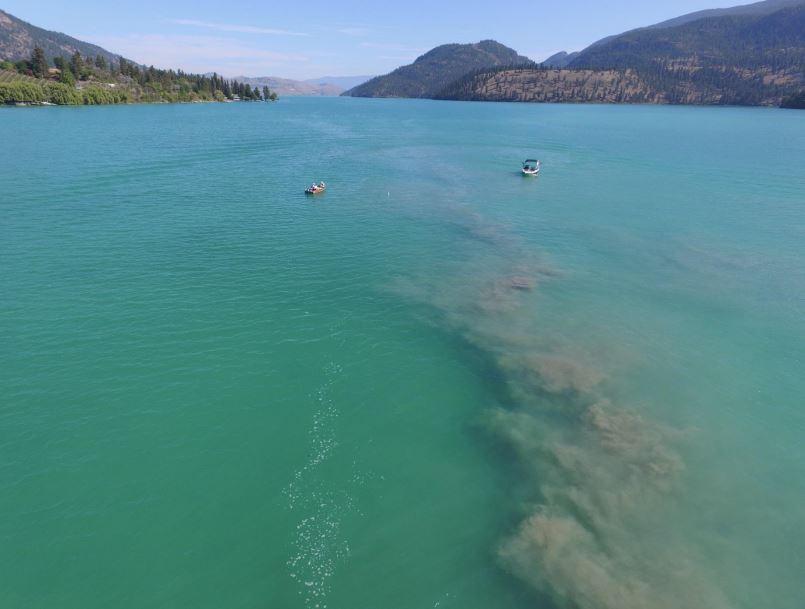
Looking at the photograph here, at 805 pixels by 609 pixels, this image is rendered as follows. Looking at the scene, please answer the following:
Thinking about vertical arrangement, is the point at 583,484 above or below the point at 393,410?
above

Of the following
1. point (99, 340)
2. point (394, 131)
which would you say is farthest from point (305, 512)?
point (394, 131)

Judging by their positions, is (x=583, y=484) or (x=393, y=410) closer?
(x=583, y=484)

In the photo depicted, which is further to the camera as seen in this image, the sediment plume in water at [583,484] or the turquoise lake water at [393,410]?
the turquoise lake water at [393,410]

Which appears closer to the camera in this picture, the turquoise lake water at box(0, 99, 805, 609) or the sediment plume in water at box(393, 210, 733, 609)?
the sediment plume in water at box(393, 210, 733, 609)
